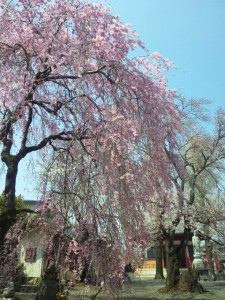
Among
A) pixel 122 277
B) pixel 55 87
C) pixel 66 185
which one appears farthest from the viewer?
pixel 55 87

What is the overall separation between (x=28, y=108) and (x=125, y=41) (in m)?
2.96

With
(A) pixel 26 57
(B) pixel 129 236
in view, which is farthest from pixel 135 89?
(B) pixel 129 236

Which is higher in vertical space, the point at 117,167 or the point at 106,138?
the point at 106,138

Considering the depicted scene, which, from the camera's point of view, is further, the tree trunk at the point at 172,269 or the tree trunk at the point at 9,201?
the tree trunk at the point at 172,269

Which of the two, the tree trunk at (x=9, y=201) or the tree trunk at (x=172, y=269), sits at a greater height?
the tree trunk at (x=9, y=201)

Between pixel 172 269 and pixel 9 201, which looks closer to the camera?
pixel 9 201

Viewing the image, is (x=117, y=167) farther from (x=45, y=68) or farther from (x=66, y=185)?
(x=45, y=68)

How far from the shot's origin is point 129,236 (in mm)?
5609

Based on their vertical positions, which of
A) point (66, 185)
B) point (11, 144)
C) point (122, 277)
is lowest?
point (122, 277)

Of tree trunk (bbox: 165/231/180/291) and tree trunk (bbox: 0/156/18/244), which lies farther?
tree trunk (bbox: 165/231/180/291)

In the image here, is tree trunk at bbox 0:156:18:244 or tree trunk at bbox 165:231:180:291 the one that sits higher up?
tree trunk at bbox 0:156:18:244

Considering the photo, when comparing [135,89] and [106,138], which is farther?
[135,89]

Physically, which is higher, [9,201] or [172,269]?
[9,201]

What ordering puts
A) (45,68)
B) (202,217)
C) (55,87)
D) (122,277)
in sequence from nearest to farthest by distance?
(122,277) < (45,68) < (55,87) < (202,217)
